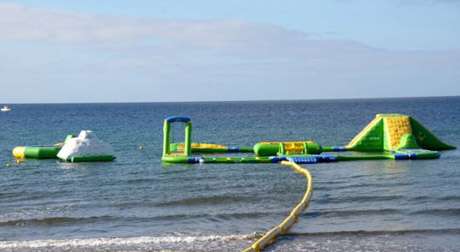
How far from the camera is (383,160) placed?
31844mm

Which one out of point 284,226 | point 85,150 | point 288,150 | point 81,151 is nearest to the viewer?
point 284,226

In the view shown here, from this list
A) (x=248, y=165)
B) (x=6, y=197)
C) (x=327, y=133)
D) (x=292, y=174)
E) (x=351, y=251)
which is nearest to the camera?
(x=351, y=251)

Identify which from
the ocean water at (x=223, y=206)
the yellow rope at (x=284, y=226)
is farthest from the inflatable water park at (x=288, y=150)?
the yellow rope at (x=284, y=226)

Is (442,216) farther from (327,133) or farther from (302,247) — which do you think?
(327,133)

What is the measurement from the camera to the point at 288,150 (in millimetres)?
33625

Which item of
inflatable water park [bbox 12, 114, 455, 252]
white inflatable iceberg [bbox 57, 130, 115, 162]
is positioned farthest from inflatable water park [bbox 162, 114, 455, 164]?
white inflatable iceberg [bbox 57, 130, 115, 162]

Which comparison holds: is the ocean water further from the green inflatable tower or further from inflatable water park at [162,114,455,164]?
the green inflatable tower

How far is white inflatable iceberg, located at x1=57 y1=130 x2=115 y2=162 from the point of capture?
34031mm

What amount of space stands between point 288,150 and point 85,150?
1056 cm

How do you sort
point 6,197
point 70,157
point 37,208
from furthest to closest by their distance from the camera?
1. point 70,157
2. point 6,197
3. point 37,208

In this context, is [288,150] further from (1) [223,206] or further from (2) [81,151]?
(1) [223,206]

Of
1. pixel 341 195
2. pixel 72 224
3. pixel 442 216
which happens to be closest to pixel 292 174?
pixel 341 195

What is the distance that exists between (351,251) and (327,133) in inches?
1744

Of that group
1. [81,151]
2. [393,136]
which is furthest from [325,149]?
[81,151]
